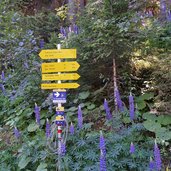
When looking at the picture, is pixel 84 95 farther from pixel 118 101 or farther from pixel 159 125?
pixel 159 125

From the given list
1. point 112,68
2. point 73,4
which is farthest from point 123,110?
point 73,4

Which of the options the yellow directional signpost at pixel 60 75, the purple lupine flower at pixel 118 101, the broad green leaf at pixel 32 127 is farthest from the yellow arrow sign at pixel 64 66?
the broad green leaf at pixel 32 127

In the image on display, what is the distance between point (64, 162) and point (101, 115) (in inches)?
45.1

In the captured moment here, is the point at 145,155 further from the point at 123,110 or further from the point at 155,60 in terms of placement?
the point at 155,60

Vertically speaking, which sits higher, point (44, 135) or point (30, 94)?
point (30, 94)

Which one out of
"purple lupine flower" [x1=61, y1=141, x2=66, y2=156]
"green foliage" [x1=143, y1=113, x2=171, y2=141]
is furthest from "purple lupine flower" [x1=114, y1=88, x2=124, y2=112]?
"purple lupine flower" [x1=61, y1=141, x2=66, y2=156]

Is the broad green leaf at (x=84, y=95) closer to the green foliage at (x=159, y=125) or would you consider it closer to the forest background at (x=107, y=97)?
the forest background at (x=107, y=97)

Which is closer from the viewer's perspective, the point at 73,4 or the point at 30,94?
the point at 30,94

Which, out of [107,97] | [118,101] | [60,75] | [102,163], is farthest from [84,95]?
[102,163]

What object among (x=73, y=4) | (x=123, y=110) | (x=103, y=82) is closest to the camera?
(x=123, y=110)

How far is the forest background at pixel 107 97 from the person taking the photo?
12.1 feet

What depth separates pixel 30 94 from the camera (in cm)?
525

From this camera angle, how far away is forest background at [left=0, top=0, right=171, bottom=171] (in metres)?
3.70

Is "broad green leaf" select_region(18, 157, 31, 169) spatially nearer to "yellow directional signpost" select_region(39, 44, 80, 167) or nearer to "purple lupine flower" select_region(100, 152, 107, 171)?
"yellow directional signpost" select_region(39, 44, 80, 167)
